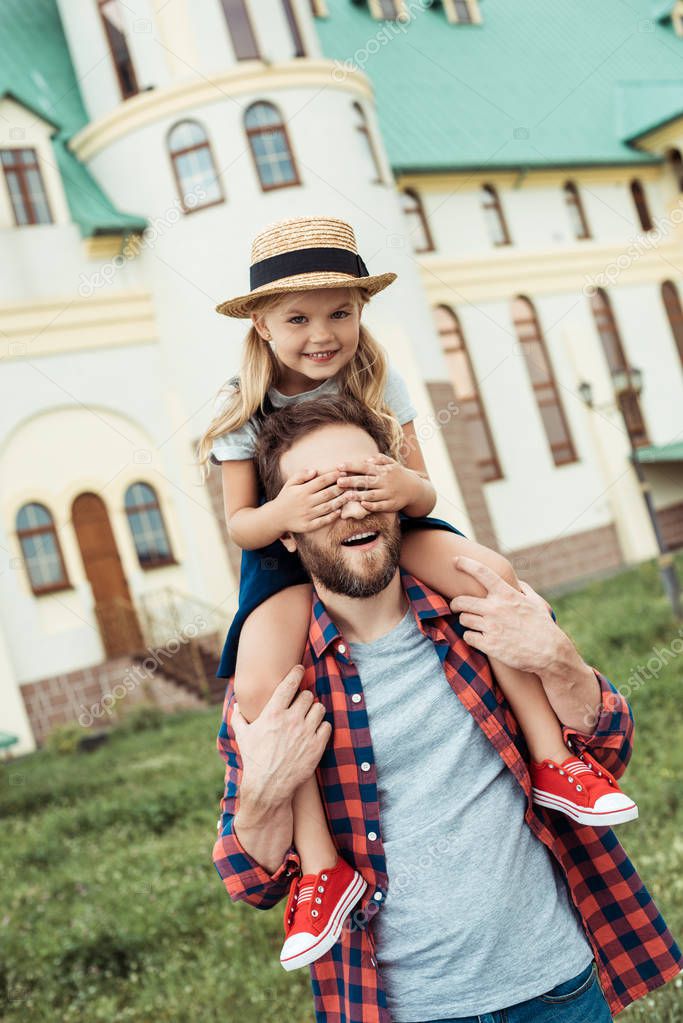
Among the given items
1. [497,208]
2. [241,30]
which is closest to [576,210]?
[497,208]

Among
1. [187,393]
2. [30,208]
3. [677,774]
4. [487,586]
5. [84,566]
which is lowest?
[677,774]

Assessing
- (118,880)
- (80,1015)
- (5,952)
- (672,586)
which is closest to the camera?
(80,1015)

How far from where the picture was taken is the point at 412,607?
238 cm

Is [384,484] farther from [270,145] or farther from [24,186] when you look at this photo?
[24,186]

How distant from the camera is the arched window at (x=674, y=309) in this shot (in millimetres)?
25844

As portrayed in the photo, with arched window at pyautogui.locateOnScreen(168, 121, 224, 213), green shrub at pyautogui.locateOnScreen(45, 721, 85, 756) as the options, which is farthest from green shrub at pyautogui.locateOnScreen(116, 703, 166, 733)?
arched window at pyautogui.locateOnScreen(168, 121, 224, 213)

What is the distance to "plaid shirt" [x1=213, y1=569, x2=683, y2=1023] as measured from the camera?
225cm

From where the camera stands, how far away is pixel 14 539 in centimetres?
1695

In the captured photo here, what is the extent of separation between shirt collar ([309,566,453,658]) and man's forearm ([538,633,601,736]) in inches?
10.2

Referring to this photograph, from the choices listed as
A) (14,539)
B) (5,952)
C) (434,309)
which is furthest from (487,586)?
(434,309)

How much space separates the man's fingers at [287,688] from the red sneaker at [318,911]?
14.5 inches

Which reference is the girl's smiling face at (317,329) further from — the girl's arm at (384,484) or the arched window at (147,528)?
the arched window at (147,528)

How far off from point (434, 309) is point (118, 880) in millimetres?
15706

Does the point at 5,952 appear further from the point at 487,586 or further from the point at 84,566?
the point at 84,566
